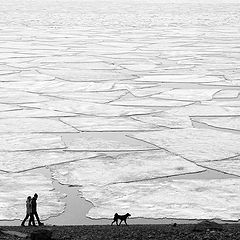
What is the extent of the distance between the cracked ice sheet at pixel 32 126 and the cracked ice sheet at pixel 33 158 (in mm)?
839

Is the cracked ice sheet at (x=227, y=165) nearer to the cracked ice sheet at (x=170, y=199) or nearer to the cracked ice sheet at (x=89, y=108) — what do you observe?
the cracked ice sheet at (x=170, y=199)

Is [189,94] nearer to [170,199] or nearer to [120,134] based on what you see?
[120,134]

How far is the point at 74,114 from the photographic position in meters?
8.37

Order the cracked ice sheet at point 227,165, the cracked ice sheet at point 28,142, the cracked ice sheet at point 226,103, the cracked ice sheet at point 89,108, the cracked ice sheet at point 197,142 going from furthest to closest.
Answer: the cracked ice sheet at point 226,103
the cracked ice sheet at point 89,108
the cracked ice sheet at point 28,142
the cracked ice sheet at point 197,142
the cracked ice sheet at point 227,165

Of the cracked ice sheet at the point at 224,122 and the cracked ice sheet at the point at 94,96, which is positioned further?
the cracked ice sheet at the point at 94,96

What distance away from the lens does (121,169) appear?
624 cm

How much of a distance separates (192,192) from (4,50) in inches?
399

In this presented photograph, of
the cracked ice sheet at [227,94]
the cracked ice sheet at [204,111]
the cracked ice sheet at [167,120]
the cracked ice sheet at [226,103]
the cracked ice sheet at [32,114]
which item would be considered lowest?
the cracked ice sheet at [167,120]

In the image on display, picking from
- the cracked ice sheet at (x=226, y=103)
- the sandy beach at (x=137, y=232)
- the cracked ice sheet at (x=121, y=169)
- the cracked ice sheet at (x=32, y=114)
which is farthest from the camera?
the cracked ice sheet at (x=226, y=103)

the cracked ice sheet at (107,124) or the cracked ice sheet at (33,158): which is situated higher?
the cracked ice sheet at (107,124)

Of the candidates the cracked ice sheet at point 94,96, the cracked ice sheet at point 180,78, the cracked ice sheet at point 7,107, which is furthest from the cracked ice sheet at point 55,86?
the cracked ice sheet at point 7,107

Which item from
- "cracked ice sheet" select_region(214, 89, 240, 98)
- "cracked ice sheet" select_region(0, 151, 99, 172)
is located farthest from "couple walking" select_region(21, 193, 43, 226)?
"cracked ice sheet" select_region(214, 89, 240, 98)

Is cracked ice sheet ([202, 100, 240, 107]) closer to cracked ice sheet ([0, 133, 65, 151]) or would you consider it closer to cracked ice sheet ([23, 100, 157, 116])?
cracked ice sheet ([23, 100, 157, 116])

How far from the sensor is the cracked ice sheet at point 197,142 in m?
6.73
